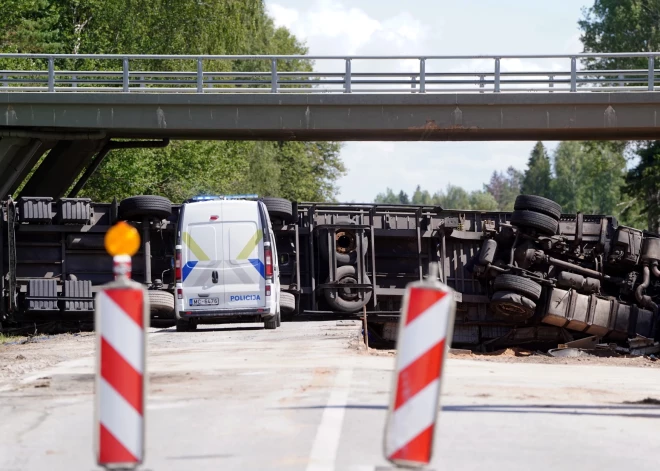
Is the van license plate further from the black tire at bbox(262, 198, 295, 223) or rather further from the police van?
the black tire at bbox(262, 198, 295, 223)

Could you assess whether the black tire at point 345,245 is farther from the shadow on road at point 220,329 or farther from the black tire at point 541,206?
the black tire at point 541,206

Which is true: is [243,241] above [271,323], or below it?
above

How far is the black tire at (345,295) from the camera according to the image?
22.5m

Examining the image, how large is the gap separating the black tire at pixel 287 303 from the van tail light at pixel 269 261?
3.14 m

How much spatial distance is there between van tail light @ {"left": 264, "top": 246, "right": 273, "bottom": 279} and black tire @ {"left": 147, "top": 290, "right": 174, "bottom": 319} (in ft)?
11.2

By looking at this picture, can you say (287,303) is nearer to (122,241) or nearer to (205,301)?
(205,301)

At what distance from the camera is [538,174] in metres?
156

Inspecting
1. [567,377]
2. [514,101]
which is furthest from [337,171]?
[567,377]

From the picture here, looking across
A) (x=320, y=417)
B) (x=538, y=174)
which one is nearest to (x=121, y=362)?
(x=320, y=417)

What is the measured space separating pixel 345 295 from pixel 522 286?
3544 mm

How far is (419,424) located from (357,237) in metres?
17.5

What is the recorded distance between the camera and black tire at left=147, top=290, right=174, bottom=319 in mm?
20312

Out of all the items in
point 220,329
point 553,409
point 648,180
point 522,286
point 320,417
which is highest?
point 648,180

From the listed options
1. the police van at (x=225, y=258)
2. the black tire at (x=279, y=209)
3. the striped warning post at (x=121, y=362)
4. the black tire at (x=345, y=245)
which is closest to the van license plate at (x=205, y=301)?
the police van at (x=225, y=258)
